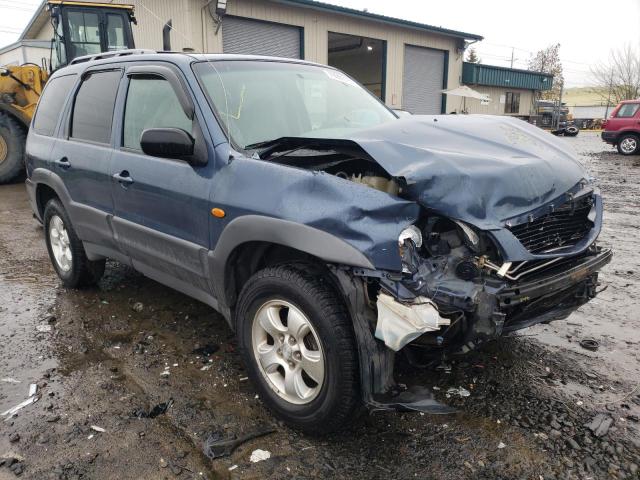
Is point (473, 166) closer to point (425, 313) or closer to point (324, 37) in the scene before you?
point (425, 313)

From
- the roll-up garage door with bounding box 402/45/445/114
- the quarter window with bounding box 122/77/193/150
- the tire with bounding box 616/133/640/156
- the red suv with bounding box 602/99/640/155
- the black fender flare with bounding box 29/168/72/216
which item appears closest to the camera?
the quarter window with bounding box 122/77/193/150

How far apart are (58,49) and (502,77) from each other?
28429 millimetres

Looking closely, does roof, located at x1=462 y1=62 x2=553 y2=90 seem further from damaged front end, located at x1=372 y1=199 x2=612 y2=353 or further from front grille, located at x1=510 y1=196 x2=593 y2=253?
damaged front end, located at x1=372 y1=199 x2=612 y2=353

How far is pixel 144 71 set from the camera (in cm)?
348

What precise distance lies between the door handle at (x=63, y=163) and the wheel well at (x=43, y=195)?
57 centimetres

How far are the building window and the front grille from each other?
34607 millimetres

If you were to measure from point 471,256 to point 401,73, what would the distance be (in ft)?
69.1

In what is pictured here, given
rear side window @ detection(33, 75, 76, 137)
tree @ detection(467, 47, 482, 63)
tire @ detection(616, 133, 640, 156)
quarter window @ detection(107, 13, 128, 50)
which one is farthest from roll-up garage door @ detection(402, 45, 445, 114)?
tree @ detection(467, 47, 482, 63)

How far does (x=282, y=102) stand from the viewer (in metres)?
3.44

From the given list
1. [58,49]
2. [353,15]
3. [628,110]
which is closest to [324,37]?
[353,15]

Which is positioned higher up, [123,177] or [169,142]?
[169,142]

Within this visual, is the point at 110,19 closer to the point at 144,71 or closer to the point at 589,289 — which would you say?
the point at 144,71

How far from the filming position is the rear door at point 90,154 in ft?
12.4

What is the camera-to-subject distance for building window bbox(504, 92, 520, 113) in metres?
34.5
